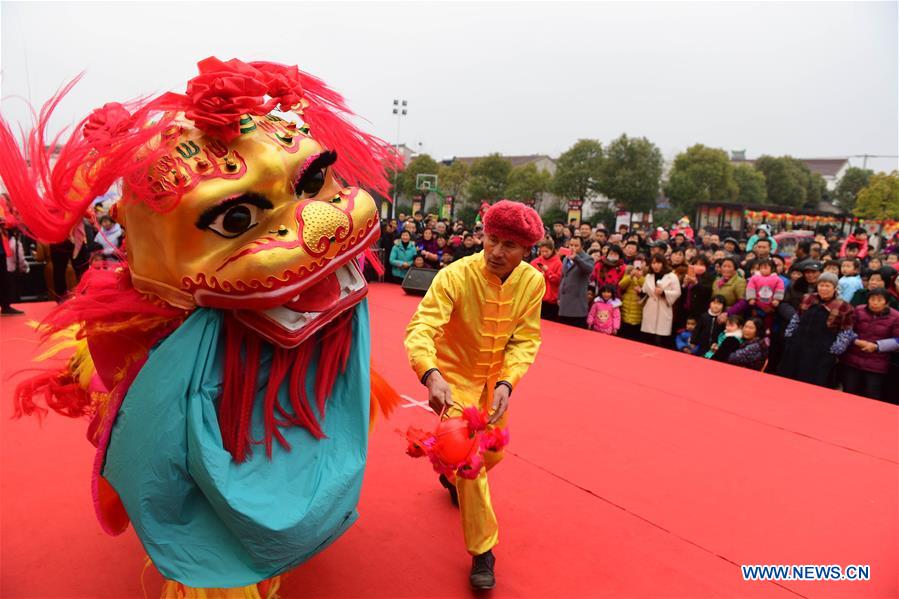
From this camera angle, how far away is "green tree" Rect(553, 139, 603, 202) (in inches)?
1227

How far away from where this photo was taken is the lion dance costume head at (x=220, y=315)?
1.60 metres

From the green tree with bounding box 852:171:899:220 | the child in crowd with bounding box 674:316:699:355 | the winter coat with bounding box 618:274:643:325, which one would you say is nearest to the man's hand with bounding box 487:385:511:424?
the child in crowd with bounding box 674:316:699:355

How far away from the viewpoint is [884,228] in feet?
89.5

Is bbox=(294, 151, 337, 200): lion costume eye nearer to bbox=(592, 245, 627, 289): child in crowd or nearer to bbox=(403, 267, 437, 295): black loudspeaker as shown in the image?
bbox=(592, 245, 627, 289): child in crowd

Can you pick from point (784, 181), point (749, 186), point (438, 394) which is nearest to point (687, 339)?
point (438, 394)

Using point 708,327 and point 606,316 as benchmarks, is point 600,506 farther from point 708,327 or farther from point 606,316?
point 606,316

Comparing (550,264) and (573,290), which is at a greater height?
(550,264)

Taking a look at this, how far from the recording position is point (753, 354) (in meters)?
5.72

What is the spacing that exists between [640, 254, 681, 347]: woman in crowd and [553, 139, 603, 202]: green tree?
2537 cm

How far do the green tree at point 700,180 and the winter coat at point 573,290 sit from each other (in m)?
27.9

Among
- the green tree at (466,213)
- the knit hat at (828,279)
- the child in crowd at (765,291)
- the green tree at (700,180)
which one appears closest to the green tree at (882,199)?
the green tree at (700,180)

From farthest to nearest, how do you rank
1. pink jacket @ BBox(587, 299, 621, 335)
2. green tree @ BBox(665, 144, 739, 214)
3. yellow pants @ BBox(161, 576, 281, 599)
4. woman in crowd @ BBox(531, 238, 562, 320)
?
green tree @ BBox(665, 144, 739, 214) → woman in crowd @ BBox(531, 238, 562, 320) → pink jacket @ BBox(587, 299, 621, 335) → yellow pants @ BBox(161, 576, 281, 599)

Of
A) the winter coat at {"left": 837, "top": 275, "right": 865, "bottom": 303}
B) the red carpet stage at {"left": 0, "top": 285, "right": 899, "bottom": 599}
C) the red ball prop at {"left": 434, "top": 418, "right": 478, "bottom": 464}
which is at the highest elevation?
the winter coat at {"left": 837, "top": 275, "right": 865, "bottom": 303}

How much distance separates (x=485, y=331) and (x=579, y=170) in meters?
30.2
